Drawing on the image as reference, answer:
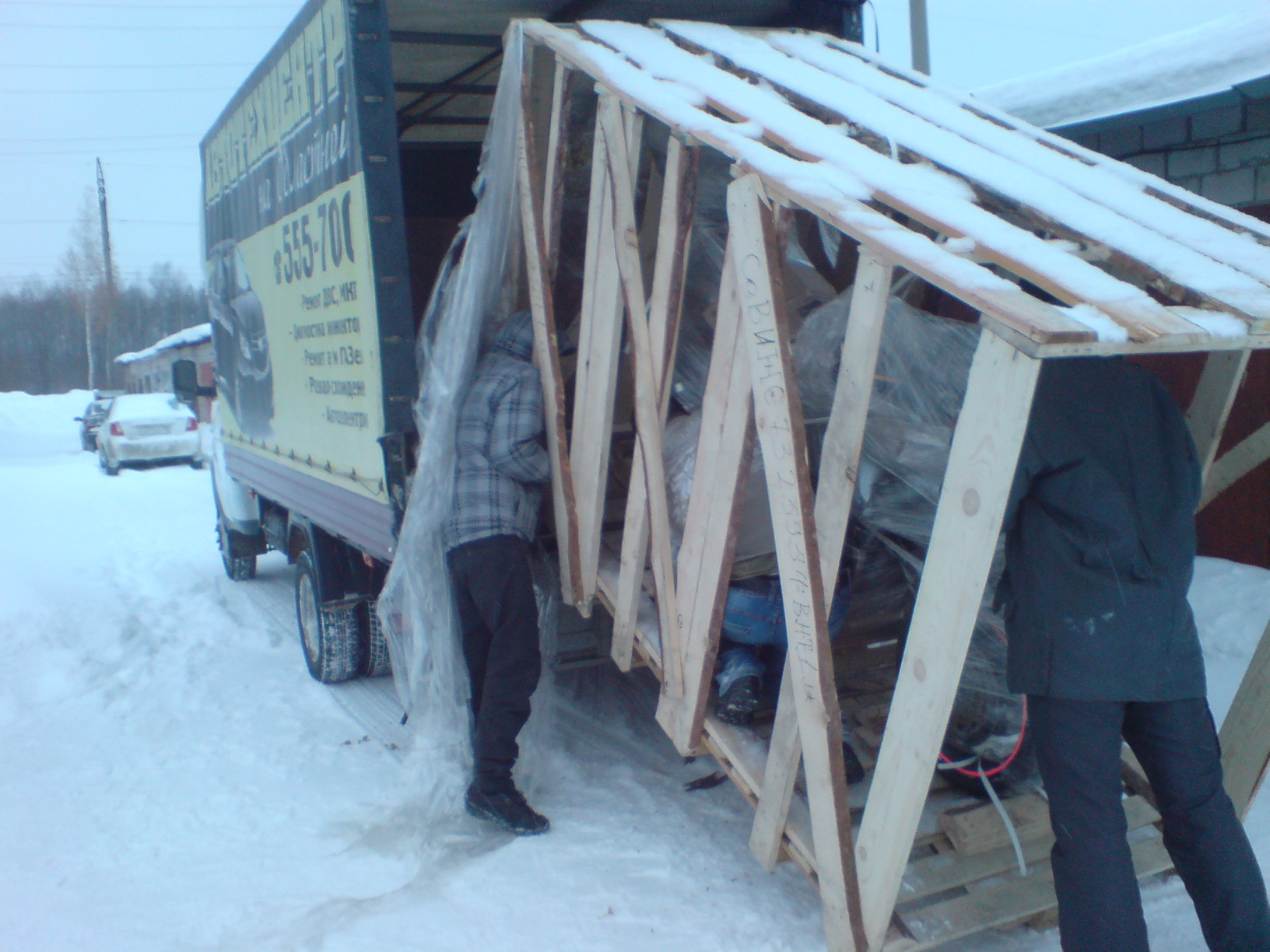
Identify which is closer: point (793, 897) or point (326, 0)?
point (793, 897)

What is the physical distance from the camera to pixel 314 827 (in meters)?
3.66

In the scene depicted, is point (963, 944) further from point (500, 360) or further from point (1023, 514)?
point (500, 360)

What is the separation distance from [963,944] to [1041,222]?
2.04 meters

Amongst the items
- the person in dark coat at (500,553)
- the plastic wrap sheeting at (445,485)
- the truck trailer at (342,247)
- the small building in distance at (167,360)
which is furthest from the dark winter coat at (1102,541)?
the small building in distance at (167,360)

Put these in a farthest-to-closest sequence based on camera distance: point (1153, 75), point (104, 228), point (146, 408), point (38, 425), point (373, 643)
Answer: point (104, 228)
point (38, 425)
point (146, 408)
point (373, 643)
point (1153, 75)

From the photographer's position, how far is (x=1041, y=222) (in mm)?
2213

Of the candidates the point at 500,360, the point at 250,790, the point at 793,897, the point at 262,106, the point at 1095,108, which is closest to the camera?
the point at 793,897

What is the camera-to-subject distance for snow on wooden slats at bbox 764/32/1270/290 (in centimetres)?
227

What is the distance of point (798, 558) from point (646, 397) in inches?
33.6

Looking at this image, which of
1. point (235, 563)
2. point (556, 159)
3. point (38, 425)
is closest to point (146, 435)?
point (235, 563)

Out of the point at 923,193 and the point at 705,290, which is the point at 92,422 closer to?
the point at 705,290

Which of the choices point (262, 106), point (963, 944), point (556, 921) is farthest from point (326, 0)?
point (963, 944)

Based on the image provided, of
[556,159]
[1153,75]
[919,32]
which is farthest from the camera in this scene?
[919,32]

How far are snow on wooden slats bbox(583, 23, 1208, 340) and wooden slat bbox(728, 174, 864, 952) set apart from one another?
11.1 inches
